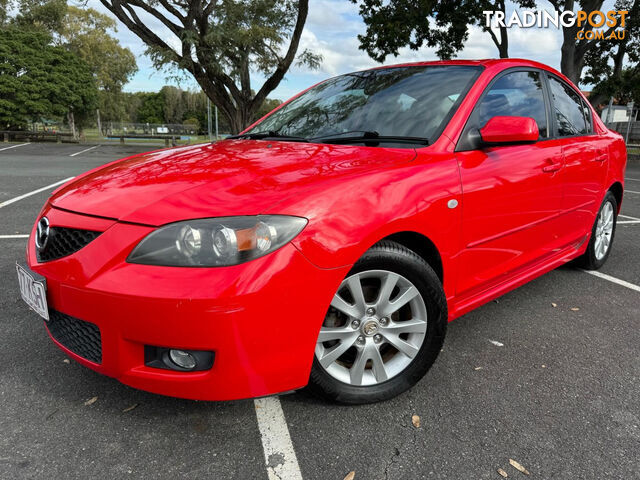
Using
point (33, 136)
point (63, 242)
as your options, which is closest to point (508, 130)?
point (63, 242)

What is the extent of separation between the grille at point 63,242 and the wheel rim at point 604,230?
12.3 feet

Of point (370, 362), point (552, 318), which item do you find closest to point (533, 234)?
point (552, 318)

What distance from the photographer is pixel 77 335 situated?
185 centimetres

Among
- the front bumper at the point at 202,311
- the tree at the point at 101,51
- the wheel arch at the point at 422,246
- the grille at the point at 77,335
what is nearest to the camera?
the front bumper at the point at 202,311

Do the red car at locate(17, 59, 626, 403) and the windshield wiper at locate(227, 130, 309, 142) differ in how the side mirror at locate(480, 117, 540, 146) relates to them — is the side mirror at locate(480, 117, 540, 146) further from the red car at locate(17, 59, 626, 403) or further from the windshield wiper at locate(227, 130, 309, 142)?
the windshield wiper at locate(227, 130, 309, 142)

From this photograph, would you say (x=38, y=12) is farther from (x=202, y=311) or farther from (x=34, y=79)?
(x=202, y=311)

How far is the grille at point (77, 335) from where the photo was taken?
1776mm

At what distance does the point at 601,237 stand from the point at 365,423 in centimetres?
315

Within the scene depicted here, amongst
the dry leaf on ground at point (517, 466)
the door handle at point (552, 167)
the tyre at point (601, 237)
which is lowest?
the dry leaf on ground at point (517, 466)

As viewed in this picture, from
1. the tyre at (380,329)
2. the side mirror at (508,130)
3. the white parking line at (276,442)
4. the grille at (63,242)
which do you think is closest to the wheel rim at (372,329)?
the tyre at (380,329)

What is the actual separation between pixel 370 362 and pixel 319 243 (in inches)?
26.8

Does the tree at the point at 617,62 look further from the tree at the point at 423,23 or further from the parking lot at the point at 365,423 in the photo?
the parking lot at the point at 365,423

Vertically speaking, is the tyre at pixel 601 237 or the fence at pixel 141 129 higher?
the fence at pixel 141 129

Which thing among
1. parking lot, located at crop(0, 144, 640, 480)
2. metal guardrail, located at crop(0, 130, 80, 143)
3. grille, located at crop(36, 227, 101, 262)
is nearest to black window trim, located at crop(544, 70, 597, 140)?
parking lot, located at crop(0, 144, 640, 480)
